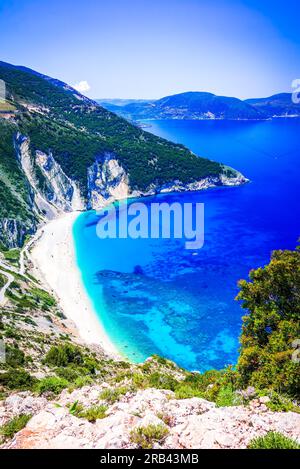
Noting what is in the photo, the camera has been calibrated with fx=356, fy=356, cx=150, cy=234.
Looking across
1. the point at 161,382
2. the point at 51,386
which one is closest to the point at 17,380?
the point at 51,386

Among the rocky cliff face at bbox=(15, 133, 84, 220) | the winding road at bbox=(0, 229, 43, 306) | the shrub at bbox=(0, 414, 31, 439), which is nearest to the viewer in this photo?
the shrub at bbox=(0, 414, 31, 439)

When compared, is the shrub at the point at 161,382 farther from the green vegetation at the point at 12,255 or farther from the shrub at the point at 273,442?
the green vegetation at the point at 12,255

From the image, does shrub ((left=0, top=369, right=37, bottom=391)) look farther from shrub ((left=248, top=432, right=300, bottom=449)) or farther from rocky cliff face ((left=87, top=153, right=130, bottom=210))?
rocky cliff face ((left=87, top=153, right=130, bottom=210))

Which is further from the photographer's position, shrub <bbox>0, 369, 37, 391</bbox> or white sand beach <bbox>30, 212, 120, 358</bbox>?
white sand beach <bbox>30, 212, 120, 358</bbox>

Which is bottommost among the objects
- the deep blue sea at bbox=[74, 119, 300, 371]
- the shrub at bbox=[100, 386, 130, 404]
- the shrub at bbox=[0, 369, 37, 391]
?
the deep blue sea at bbox=[74, 119, 300, 371]

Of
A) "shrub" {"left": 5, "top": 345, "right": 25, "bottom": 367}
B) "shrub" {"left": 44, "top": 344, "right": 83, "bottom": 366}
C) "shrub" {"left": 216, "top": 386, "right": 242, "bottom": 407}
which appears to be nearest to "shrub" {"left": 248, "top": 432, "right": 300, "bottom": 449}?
"shrub" {"left": 216, "top": 386, "right": 242, "bottom": 407}

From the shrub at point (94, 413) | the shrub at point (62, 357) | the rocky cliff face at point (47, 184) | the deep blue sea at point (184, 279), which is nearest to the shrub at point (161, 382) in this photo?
the shrub at point (94, 413)

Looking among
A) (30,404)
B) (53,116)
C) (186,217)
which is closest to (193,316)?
(30,404)
